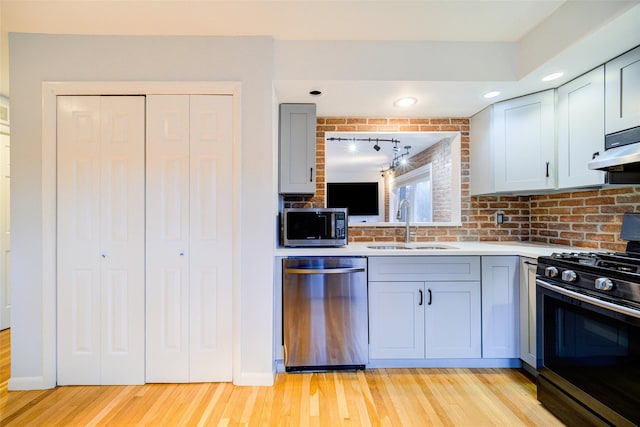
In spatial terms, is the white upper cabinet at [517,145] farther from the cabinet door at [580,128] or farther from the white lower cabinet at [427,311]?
the white lower cabinet at [427,311]

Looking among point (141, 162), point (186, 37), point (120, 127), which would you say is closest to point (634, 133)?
point (186, 37)

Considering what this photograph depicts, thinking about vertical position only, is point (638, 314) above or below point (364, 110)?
below

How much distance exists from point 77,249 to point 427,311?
2.50 meters

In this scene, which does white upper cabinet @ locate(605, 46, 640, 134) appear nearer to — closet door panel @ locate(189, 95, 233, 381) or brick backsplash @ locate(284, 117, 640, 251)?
brick backsplash @ locate(284, 117, 640, 251)

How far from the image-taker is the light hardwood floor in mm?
1682

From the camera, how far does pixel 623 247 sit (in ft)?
6.68

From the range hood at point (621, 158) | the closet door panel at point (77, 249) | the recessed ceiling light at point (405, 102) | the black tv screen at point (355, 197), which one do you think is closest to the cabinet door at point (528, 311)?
the range hood at point (621, 158)

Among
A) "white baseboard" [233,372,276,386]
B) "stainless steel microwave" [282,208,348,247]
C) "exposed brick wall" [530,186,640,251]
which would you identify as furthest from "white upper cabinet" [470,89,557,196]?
"white baseboard" [233,372,276,386]

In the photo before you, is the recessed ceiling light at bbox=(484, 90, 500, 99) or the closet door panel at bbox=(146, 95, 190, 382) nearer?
the closet door panel at bbox=(146, 95, 190, 382)

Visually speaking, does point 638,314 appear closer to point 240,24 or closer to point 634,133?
point 634,133

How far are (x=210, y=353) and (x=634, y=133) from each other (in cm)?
291

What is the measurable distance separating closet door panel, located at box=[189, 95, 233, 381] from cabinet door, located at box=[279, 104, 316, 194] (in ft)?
1.76

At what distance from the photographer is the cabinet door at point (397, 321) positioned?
7.20 ft

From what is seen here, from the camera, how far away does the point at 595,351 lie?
1.48 meters
